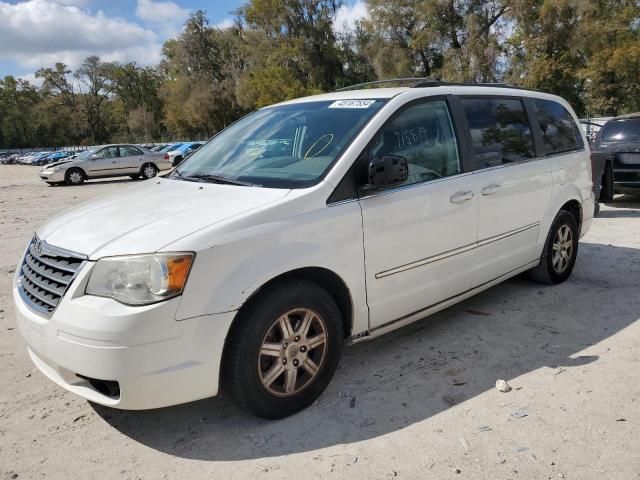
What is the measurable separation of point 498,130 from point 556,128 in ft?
3.60

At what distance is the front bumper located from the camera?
2510mm

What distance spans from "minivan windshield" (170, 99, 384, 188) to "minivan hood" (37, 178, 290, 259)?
18cm

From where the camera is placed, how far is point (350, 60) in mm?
48500

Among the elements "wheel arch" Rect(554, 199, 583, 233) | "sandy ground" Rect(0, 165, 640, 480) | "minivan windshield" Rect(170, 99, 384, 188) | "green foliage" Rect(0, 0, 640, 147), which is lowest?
"sandy ground" Rect(0, 165, 640, 480)

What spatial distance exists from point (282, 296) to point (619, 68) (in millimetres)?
32450

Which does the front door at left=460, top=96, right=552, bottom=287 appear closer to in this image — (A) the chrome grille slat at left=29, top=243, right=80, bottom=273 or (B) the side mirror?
(B) the side mirror

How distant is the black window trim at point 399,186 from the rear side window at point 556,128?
131 centimetres

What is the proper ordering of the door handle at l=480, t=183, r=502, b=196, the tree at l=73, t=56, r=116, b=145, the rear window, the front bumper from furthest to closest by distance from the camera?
the tree at l=73, t=56, r=116, b=145, the rear window, the door handle at l=480, t=183, r=502, b=196, the front bumper

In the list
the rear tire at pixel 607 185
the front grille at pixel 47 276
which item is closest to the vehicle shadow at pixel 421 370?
the front grille at pixel 47 276

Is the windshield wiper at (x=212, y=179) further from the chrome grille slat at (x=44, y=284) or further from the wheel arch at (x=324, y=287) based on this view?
the chrome grille slat at (x=44, y=284)

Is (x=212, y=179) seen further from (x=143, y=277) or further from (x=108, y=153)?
(x=108, y=153)

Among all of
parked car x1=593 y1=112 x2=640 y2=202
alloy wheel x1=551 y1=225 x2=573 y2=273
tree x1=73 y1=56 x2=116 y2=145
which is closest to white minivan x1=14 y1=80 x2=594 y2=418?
alloy wheel x1=551 y1=225 x2=573 y2=273

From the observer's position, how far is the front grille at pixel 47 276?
273cm

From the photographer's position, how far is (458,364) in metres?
3.68
